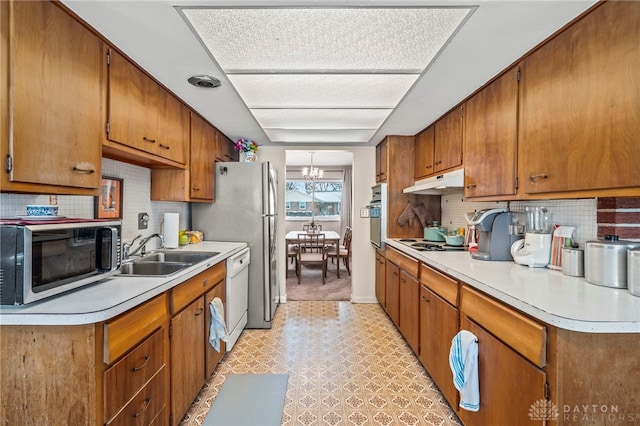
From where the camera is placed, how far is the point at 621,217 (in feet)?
4.98

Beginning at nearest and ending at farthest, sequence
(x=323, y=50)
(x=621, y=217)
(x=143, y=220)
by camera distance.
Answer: (x=621, y=217)
(x=323, y=50)
(x=143, y=220)

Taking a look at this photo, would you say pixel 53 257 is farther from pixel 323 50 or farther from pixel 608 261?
pixel 608 261

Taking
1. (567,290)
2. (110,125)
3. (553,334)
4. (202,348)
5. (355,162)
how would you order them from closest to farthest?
(553,334)
(567,290)
(110,125)
(202,348)
(355,162)

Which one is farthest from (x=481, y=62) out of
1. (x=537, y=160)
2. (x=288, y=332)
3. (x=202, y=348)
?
(x=288, y=332)

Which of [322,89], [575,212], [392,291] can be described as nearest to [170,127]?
[322,89]

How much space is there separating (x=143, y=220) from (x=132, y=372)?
1530mm

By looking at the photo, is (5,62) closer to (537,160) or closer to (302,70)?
(302,70)

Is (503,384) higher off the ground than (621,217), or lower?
lower

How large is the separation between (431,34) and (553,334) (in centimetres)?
141

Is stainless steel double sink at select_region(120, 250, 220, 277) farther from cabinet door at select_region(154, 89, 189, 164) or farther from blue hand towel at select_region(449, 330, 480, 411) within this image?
blue hand towel at select_region(449, 330, 480, 411)

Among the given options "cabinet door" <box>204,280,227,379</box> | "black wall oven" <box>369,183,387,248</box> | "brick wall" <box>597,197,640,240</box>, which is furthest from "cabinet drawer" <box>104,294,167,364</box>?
"black wall oven" <box>369,183,387,248</box>

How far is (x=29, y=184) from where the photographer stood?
3.98 feet

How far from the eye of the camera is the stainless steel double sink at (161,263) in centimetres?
212

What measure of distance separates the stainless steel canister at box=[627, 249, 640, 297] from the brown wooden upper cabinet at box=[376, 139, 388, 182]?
2.60 meters
